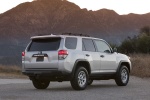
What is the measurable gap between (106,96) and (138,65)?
1446 cm

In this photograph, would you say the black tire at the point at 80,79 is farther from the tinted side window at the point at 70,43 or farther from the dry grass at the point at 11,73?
the dry grass at the point at 11,73

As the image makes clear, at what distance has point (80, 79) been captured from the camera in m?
15.2

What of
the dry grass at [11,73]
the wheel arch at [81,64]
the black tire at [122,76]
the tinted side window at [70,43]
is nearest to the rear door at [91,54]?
the wheel arch at [81,64]

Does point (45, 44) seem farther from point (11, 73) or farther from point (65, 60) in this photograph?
point (11, 73)

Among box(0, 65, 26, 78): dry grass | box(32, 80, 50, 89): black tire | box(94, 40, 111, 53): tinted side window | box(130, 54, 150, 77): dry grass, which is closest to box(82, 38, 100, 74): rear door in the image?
box(94, 40, 111, 53): tinted side window

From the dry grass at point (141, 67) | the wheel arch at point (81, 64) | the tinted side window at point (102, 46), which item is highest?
the tinted side window at point (102, 46)

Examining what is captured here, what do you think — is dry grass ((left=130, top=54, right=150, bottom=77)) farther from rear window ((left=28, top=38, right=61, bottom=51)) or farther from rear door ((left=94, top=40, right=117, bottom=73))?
rear window ((left=28, top=38, right=61, bottom=51))

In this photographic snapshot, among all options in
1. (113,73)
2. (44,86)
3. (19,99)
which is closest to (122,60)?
(113,73)

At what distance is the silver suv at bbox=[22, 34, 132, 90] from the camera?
578 inches

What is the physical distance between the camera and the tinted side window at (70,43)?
15107 millimetres

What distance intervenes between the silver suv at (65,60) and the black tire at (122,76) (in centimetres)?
62

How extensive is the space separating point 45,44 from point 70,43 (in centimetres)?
85

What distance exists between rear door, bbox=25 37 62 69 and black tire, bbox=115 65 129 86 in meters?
3.39

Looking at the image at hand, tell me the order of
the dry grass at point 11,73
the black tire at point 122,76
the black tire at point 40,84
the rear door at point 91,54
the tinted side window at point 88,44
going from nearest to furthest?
the rear door at point 91,54 → the tinted side window at point 88,44 → the black tire at point 40,84 → the black tire at point 122,76 → the dry grass at point 11,73
